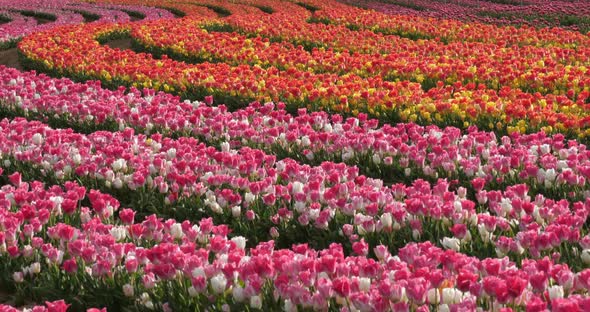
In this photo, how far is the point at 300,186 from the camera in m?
5.44

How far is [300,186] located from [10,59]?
12.8m

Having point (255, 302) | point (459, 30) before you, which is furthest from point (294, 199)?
point (459, 30)

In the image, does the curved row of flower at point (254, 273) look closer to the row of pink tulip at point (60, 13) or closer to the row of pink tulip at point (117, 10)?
the row of pink tulip at point (60, 13)

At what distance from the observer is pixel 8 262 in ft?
15.5

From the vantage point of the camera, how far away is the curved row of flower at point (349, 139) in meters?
6.01

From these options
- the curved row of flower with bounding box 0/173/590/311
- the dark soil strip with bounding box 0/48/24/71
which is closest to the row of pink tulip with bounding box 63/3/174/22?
the dark soil strip with bounding box 0/48/24/71

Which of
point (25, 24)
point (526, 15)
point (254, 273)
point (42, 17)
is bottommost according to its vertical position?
point (42, 17)

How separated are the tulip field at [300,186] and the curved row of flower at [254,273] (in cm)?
1

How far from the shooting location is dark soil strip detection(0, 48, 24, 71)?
614 inches

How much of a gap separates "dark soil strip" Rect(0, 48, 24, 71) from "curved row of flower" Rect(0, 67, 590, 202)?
5594 millimetres

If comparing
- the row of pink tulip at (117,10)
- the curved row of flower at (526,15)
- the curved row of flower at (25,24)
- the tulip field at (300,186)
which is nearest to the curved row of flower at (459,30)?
the tulip field at (300,186)

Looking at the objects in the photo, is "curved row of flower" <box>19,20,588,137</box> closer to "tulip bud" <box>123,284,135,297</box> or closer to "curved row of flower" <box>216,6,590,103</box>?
"curved row of flower" <box>216,6,590,103</box>

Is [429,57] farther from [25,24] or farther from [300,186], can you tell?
[25,24]

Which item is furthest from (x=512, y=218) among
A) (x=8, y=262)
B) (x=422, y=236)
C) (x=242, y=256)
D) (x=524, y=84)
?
(x=524, y=84)
